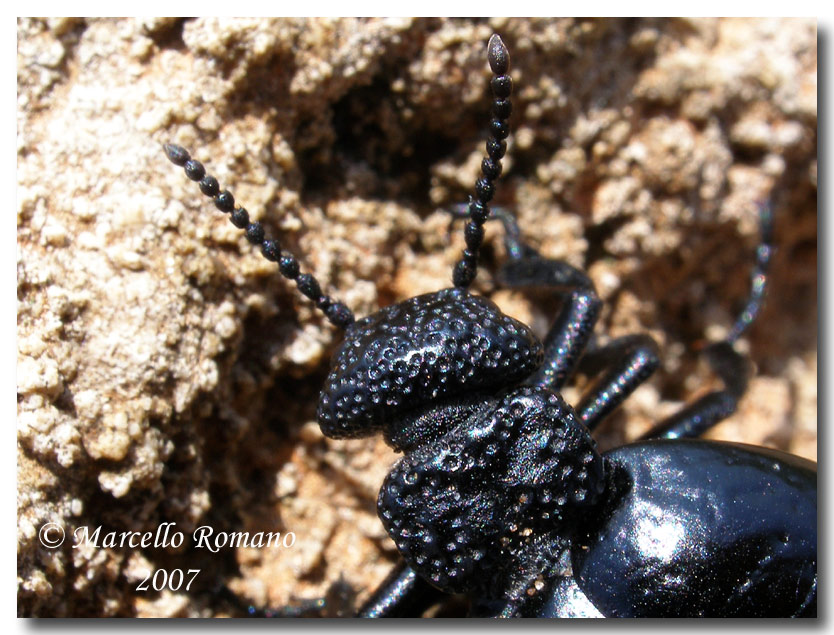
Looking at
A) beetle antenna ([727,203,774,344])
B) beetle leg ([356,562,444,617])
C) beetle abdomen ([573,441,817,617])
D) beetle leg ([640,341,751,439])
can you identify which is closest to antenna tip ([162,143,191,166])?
beetle leg ([356,562,444,617])

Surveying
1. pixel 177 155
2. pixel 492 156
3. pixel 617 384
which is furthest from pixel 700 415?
pixel 177 155

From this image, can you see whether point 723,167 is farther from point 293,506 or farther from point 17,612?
point 17,612

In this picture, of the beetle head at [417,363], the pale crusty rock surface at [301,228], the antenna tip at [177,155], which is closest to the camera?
the antenna tip at [177,155]

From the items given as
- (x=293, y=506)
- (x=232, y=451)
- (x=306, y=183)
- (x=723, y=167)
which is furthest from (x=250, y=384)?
(x=723, y=167)

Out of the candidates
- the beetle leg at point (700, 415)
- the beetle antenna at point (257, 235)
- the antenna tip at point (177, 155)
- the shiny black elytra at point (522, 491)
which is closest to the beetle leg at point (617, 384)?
the beetle leg at point (700, 415)

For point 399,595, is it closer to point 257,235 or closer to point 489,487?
point 489,487

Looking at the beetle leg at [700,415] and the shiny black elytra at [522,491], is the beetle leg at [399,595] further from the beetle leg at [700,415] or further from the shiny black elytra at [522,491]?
the beetle leg at [700,415]
